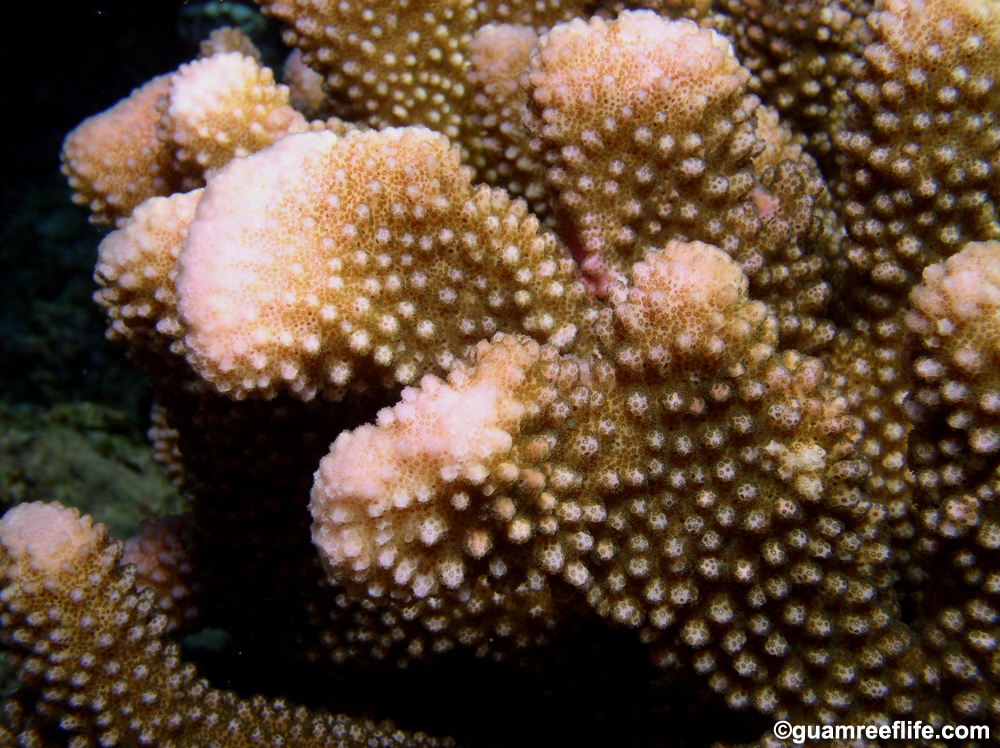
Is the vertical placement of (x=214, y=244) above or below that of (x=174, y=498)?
above

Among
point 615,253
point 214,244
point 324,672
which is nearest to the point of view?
point 214,244

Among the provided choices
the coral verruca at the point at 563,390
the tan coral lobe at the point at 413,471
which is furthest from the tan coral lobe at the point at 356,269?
the tan coral lobe at the point at 413,471

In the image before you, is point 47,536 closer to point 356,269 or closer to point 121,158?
point 356,269

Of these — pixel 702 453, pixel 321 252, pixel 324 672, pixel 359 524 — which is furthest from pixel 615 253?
pixel 324 672

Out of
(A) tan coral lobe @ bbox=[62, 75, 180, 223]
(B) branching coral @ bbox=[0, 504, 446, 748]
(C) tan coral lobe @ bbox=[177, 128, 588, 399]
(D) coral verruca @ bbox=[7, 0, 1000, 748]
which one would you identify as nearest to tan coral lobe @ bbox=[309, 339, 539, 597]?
(D) coral verruca @ bbox=[7, 0, 1000, 748]

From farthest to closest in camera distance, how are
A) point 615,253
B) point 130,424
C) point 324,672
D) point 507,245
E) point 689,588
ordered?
1. point 130,424
2. point 324,672
3. point 615,253
4. point 507,245
5. point 689,588

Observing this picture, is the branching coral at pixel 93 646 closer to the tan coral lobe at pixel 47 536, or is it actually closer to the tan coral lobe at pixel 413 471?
the tan coral lobe at pixel 47 536

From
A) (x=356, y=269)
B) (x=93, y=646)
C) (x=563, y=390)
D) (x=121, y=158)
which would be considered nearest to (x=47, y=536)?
(x=93, y=646)

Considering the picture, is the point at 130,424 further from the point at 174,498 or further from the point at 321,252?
the point at 321,252

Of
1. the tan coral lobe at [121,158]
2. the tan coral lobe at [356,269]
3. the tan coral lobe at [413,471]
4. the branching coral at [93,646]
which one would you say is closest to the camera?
the tan coral lobe at [413,471]
